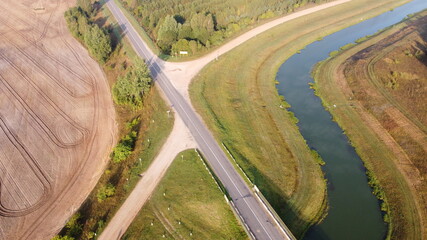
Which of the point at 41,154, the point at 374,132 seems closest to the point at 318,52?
the point at 374,132

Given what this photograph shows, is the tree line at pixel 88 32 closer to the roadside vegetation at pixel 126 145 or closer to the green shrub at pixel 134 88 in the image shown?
the roadside vegetation at pixel 126 145

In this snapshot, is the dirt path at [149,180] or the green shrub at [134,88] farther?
the green shrub at [134,88]

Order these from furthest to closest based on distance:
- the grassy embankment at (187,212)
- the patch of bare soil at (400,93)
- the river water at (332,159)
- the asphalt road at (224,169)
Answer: the patch of bare soil at (400,93) < the river water at (332,159) < the grassy embankment at (187,212) < the asphalt road at (224,169)

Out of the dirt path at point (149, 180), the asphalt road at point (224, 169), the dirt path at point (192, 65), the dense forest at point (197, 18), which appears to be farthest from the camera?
the dense forest at point (197, 18)

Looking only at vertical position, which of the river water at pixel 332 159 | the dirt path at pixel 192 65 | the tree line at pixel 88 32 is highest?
the tree line at pixel 88 32

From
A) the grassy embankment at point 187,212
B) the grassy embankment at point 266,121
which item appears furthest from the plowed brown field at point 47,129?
the grassy embankment at point 266,121

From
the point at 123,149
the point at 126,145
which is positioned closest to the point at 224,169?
the point at 123,149

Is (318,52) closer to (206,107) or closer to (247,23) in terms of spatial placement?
(247,23)

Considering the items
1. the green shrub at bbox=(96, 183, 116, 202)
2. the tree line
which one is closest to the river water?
the green shrub at bbox=(96, 183, 116, 202)

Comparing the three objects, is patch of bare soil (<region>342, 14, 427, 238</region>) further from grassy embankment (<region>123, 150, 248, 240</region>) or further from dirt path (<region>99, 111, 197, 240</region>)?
dirt path (<region>99, 111, 197, 240</region>)
